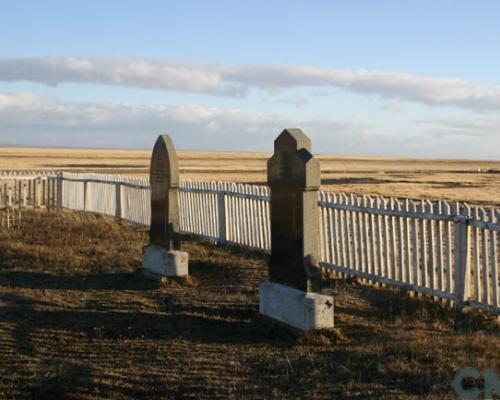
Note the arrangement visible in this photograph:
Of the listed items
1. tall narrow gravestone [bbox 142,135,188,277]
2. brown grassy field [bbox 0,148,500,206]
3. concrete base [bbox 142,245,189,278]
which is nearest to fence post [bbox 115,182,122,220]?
tall narrow gravestone [bbox 142,135,188,277]

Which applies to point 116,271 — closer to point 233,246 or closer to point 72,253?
point 72,253

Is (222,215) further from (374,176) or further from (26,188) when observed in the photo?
(374,176)

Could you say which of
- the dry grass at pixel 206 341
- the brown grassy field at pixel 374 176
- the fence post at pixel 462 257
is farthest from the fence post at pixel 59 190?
the fence post at pixel 462 257

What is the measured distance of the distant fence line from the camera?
930cm

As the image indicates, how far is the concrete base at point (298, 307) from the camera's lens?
802 cm

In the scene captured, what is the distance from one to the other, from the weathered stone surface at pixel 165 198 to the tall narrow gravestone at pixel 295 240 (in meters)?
3.43

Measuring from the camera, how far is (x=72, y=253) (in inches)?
551

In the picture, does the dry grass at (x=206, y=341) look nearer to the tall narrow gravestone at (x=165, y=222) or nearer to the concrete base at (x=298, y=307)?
the concrete base at (x=298, y=307)

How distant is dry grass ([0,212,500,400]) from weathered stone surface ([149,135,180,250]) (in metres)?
0.74

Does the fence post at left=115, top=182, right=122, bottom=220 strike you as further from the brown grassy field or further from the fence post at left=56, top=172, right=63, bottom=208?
the brown grassy field

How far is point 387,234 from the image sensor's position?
1089 centimetres

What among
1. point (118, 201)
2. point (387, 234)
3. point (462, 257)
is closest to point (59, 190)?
point (118, 201)

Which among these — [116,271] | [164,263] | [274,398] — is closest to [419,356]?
[274,398]

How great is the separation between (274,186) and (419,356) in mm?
3011
